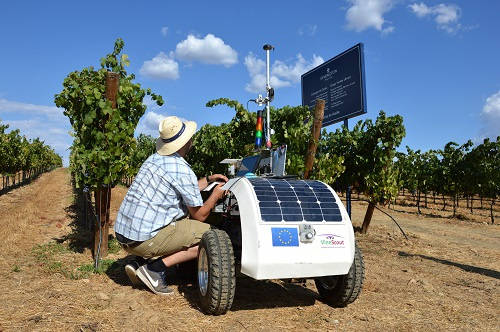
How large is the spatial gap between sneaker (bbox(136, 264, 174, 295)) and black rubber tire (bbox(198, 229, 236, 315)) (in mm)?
750

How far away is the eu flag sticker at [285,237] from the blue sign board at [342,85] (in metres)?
8.39

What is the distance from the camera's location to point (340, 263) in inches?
133

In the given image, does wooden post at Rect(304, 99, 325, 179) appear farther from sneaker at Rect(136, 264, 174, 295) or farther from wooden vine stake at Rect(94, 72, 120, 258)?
sneaker at Rect(136, 264, 174, 295)

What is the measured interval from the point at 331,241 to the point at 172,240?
156cm

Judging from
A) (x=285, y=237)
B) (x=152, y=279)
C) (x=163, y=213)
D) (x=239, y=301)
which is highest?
(x=163, y=213)

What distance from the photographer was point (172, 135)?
13.3 feet

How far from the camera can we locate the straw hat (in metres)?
4.04

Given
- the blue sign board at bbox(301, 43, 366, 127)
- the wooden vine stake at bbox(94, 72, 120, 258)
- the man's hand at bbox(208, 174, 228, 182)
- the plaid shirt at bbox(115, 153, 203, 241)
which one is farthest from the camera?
the blue sign board at bbox(301, 43, 366, 127)

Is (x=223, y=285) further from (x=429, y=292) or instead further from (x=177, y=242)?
(x=429, y=292)

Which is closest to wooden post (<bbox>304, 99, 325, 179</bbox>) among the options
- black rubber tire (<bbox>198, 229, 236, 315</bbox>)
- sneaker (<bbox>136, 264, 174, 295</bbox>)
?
sneaker (<bbox>136, 264, 174, 295</bbox>)

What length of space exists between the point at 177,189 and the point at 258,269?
119 centimetres

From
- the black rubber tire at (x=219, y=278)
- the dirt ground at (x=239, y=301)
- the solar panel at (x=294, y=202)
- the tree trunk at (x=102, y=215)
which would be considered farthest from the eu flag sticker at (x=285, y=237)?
the tree trunk at (x=102, y=215)

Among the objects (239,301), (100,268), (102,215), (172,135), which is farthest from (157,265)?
(102,215)

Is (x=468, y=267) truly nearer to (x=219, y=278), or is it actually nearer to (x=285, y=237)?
(x=285, y=237)
